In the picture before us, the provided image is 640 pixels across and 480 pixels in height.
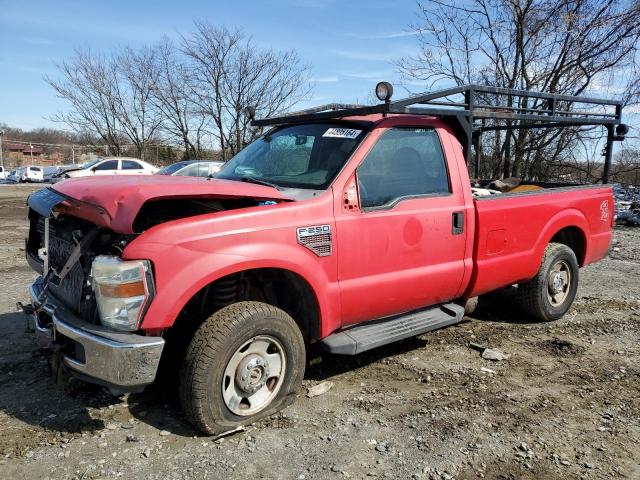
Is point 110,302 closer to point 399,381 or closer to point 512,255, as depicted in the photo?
point 399,381

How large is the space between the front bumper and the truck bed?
2.69 meters

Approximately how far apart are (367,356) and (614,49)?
13.0 metres

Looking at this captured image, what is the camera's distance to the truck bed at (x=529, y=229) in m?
4.19

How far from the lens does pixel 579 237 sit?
5.42 m

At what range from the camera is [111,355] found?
8.36ft

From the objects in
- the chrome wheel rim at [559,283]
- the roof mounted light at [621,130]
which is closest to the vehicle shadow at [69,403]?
the chrome wheel rim at [559,283]

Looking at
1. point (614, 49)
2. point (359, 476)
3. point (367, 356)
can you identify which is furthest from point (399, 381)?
point (614, 49)

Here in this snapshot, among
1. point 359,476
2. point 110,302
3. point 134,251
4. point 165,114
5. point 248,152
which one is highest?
point 165,114

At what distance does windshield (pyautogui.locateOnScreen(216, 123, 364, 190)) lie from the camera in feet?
11.6

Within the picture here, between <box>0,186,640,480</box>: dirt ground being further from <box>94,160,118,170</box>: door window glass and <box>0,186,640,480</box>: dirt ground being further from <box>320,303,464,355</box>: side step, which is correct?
<box>94,160,118,170</box>: door window glass

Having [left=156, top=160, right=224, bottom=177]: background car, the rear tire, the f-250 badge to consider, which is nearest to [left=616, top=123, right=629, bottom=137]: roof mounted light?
the rear tire

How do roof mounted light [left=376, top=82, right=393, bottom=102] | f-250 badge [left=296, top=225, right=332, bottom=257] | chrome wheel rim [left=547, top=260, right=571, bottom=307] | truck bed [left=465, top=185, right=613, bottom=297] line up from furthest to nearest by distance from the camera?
chrome wheel rim [left=547, top=260, right=571, bottom=307] < truck bed [left=465, top=185, right=613, bottom=297] < roof mounted light [left=376, top=82, right=393, bottom=102] < f-250 badge [left=296, top=225, right=332, bottom=257]

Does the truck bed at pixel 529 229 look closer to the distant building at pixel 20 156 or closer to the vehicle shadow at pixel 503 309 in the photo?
the vehicle shadow at pixel 503 309

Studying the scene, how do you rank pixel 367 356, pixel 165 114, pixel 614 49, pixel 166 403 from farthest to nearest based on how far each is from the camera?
pixel 165 114
pixel 614 49
pixel 367 356
pixel 166 403
